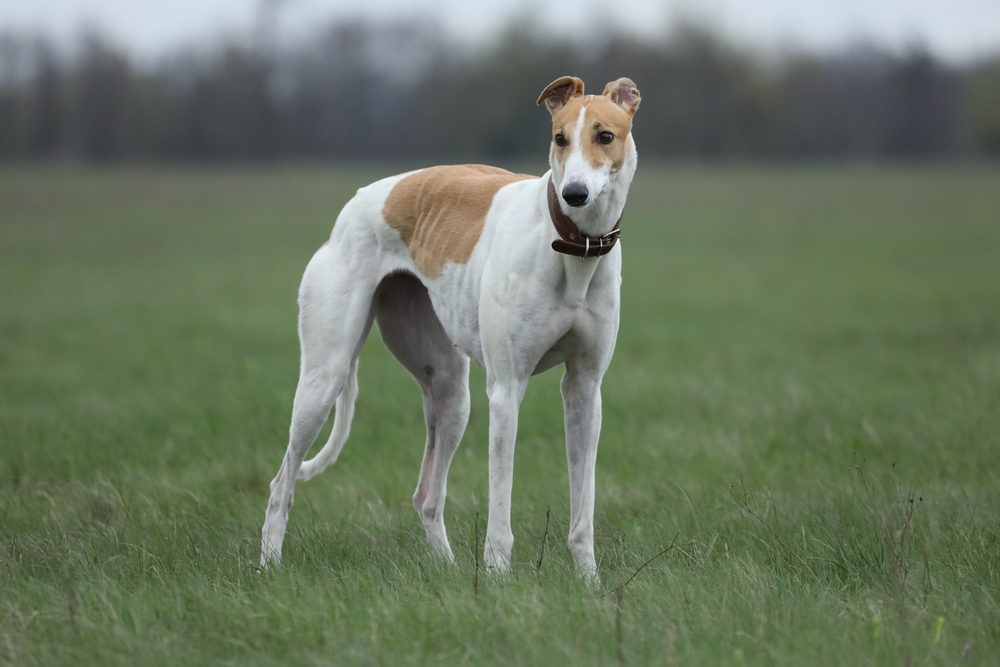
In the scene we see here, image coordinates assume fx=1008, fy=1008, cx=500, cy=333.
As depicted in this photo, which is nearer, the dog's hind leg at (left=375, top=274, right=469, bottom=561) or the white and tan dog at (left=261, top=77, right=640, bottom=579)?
the white and tan dog at (left=261, top=77, right=640, bottom=579)

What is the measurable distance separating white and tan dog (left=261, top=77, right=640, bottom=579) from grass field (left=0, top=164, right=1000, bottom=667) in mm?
419

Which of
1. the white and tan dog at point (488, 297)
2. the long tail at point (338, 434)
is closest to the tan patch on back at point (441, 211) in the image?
the white and tan dog at point (488, 297)

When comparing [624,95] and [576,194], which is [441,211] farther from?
[576,194]

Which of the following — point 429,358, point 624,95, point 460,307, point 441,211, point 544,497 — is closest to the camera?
point 624,95

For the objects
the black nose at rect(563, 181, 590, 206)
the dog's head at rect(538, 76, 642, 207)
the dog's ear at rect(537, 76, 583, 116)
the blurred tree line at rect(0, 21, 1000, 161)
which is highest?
the dog's ear at rect(537, 76, 583, 116)

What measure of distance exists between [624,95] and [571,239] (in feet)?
2.28

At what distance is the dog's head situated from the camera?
3592mm

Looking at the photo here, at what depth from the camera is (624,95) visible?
4.12 m

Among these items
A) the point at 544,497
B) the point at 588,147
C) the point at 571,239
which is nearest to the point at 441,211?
the point at 571,239

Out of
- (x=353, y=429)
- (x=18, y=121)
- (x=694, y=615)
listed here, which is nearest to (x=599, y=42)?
(x=18, y=121)

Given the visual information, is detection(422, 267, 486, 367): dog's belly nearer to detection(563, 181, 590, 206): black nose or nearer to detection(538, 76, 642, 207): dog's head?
detection(538, 76, 642, 207): dog's head

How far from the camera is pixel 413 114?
49.8 meters

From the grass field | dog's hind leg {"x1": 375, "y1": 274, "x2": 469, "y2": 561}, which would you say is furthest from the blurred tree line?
dog's hind leg {"x1": 375, "y1": 274, "x2": 469, "y2": 561}

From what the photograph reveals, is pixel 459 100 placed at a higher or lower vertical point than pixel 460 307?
lower
